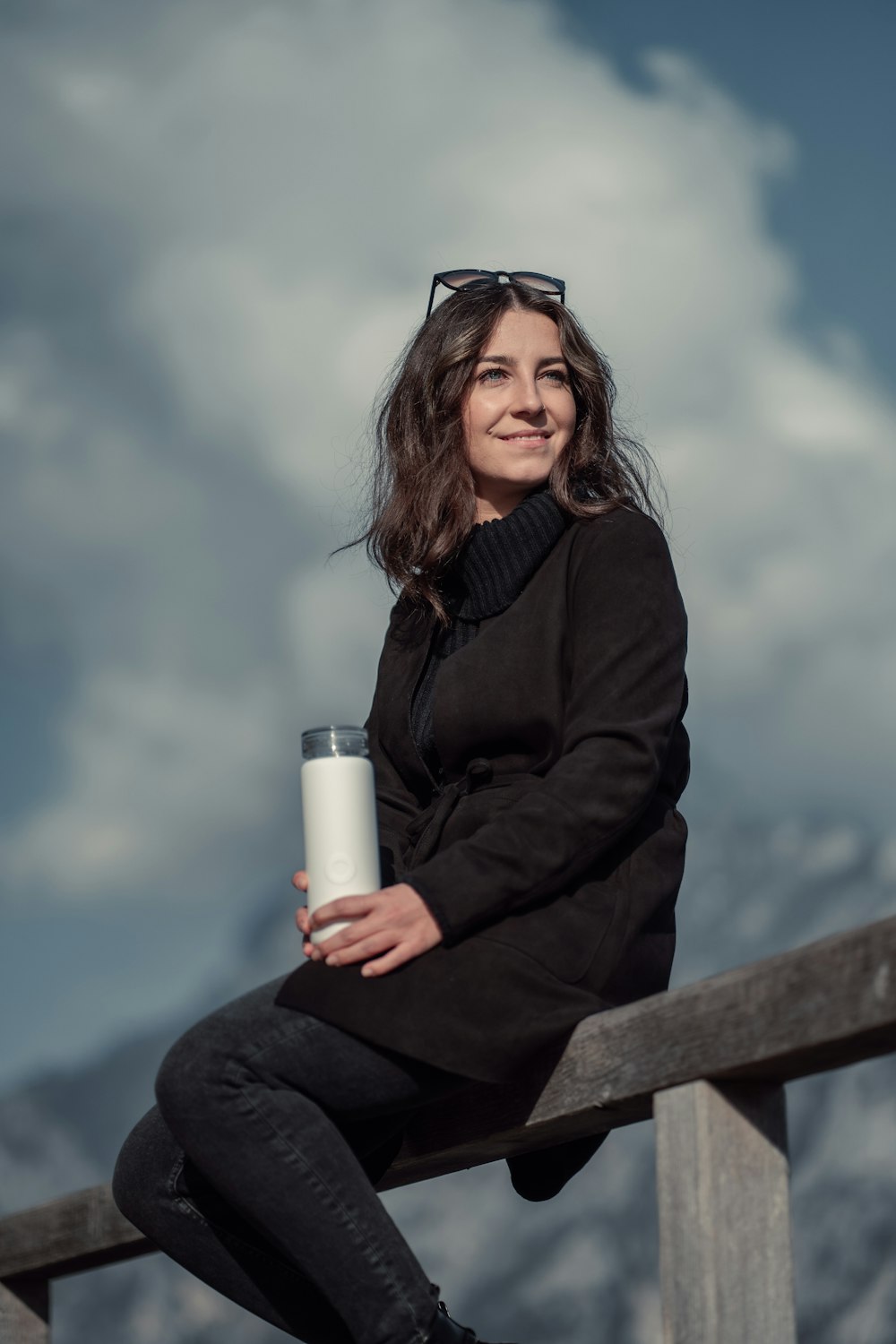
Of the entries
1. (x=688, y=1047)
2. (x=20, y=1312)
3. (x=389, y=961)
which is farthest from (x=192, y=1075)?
(x=20, y=1312)

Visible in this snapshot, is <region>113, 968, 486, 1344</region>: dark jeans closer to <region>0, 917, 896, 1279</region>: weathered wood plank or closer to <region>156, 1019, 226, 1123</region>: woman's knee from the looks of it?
<region>156, 1019, 226, 1123</region>: woman's knee

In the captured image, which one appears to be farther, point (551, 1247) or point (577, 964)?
point (551, 1247)

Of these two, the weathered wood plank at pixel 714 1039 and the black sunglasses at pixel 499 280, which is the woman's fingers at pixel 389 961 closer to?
the weathered wood plank at pixel 714 1039

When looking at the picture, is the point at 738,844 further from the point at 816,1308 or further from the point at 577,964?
the point at 577,964

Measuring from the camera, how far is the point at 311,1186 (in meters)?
2.74

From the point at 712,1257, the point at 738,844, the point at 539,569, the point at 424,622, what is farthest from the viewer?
the point at 738,844

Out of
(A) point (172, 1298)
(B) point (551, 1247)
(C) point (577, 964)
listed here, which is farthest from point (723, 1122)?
(A) point (172, 1298)

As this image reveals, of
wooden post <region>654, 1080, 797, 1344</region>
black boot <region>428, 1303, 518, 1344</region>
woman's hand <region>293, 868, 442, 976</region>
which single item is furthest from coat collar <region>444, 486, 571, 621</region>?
black boot <region>428, 1303, 518, 1344</region>

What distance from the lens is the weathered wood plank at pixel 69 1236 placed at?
12.0ft

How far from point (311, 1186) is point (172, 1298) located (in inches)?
6012

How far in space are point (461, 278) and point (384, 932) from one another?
1.67 m

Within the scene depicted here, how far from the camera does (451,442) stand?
379 centimetres

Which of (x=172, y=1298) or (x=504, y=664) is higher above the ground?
(x=172, y=1298)

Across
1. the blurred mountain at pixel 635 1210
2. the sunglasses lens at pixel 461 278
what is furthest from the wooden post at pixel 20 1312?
the blurred mountain at pixel 635 1210
